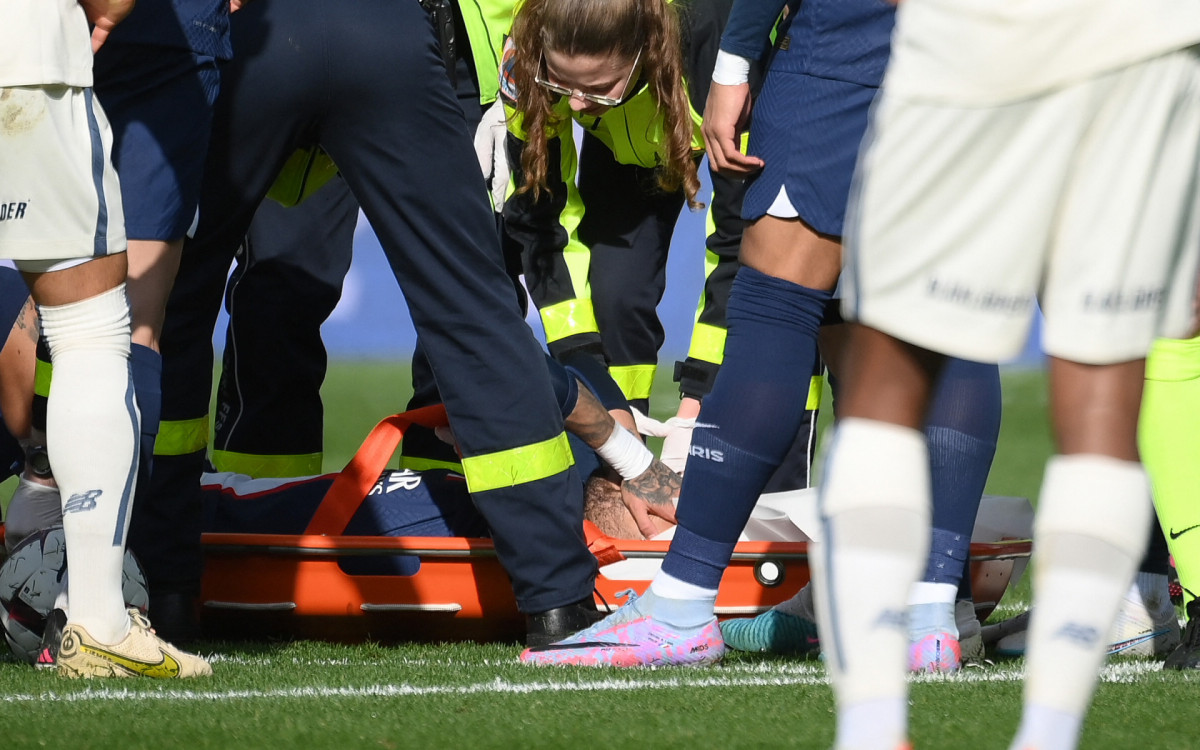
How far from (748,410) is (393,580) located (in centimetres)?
89

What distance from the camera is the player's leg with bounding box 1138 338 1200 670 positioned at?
2709 mm

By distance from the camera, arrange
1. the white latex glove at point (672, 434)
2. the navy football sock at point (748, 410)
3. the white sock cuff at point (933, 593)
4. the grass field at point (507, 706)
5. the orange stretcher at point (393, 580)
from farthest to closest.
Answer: the white latex glove at point (672, 434) < the orange stretcher at point (393, 580) < the white sock cuff at point (933, 593) < the navy football sock at point (748, 410) < the grass field at point (507, 706)

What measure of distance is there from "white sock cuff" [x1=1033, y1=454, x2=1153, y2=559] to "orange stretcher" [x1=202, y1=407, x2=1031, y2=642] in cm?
157

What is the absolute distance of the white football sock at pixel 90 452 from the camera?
240 cm

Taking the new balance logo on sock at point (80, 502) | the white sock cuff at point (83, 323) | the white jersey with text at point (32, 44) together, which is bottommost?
the new balance logo on sock at point (80, 502)

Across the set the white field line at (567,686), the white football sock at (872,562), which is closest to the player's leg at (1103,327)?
the white football sock at (872,562)

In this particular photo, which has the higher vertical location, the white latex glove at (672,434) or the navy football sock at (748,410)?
the navy football sock at (748,410)

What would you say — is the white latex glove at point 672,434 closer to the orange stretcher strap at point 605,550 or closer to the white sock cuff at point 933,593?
the orange stretcher strap at point 605,550

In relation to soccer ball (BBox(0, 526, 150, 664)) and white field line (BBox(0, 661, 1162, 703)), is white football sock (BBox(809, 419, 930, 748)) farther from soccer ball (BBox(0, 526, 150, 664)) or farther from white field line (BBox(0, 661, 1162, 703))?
soccer ball (BBox(0, 526, 150, 664))

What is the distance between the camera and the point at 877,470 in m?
1.52

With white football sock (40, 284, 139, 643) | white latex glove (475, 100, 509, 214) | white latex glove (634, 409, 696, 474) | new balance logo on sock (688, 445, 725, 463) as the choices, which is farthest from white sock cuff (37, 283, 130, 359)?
white latex glove (475, 100, 509, 214)

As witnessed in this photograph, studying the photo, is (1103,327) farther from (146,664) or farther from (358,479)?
(358,479)

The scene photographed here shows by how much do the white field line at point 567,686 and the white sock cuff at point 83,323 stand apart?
548 mm

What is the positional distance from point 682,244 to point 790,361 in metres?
8.07
